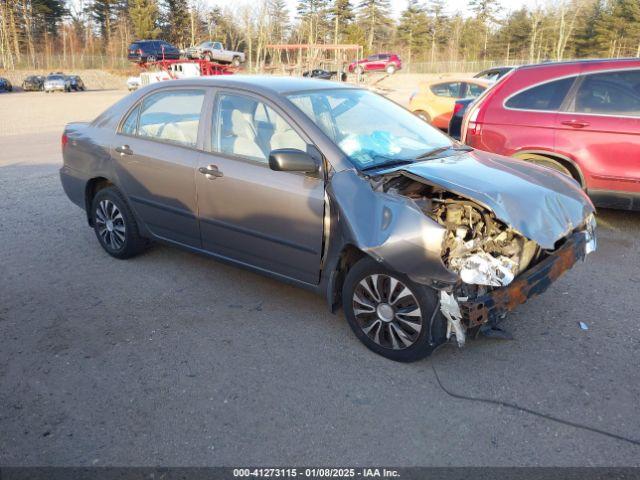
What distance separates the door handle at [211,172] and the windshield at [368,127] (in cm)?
78

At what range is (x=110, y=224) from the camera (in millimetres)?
5090

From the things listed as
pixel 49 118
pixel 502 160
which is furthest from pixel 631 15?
pixel 502 160

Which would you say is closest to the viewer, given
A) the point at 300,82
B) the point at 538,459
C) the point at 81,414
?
the point at 538,459

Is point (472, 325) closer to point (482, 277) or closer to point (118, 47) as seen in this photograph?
point (482, 277)

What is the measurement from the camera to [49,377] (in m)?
3.22

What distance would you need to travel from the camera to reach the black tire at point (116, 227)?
4.91 m

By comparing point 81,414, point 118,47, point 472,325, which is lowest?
point 81,414

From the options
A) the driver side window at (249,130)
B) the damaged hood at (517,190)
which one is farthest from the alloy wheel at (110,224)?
the damaged hood at (517,190)

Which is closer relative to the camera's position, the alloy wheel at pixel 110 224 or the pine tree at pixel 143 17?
the alloy wheel at pixel 110 224

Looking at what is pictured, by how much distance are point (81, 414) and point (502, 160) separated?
3.32m

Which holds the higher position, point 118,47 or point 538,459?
point 118,47

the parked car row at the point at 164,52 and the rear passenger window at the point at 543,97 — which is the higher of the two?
the parked car row at the point at 164,52

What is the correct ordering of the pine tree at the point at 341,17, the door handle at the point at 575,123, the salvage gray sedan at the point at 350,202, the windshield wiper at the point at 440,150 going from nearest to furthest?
the salvage gray sedan at the point at 350,202 < the windshield wiper at the point at 440,150 < the door handle at the point at 575,123 < the pine tree at the point at 341,17

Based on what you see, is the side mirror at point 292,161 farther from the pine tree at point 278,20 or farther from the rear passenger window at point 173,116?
the pine tree at point 278,20
